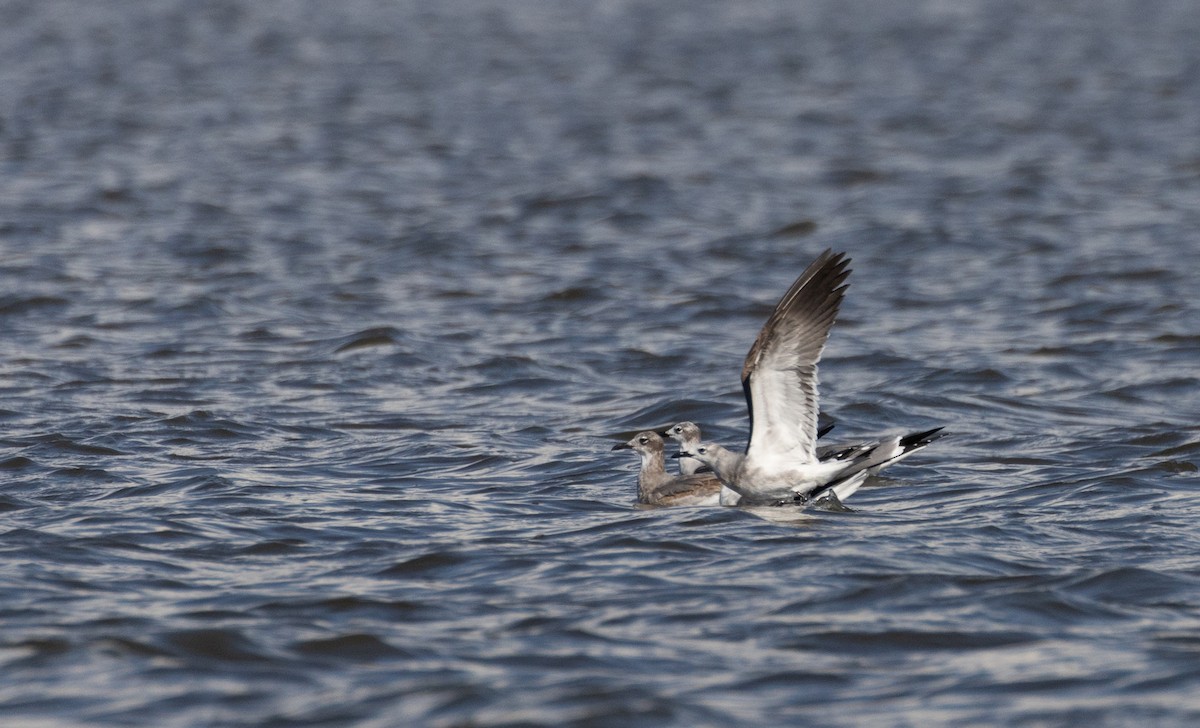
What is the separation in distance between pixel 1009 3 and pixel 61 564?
42482 millimetres

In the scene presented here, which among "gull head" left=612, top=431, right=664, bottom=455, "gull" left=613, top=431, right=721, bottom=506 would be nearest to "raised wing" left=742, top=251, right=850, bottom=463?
"gull" left=613, top=431, right=721, bottom=506

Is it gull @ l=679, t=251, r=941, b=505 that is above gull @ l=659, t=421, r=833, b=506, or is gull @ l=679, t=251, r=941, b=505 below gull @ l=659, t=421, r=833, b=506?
above

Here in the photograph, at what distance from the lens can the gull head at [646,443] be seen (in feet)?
36.8

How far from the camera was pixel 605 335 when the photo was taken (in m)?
15.6

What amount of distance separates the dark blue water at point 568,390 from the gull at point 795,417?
27 centimetres

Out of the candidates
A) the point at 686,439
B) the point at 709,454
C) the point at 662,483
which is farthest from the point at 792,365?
the point at 686,439

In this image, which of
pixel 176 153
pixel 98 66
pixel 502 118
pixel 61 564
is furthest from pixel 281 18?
pixel 61 564

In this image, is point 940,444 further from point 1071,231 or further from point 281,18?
point 281,18

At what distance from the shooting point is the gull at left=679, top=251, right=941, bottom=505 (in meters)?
10.0

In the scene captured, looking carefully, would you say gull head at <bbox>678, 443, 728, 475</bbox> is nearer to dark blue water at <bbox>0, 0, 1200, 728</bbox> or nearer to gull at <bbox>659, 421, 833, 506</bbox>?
gull at <bbox>659, 421, 833, 506</bbox>

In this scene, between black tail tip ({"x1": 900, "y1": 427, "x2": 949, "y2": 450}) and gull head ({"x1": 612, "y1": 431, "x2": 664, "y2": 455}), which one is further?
gull head ({"x1": 612, "y1": 431, "x2": 664, "y2": 455})

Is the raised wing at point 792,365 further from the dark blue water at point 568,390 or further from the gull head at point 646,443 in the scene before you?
the gull head at point 646,443

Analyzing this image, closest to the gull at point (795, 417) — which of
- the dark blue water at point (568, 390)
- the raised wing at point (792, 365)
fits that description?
the raised wing at point (792, 365)

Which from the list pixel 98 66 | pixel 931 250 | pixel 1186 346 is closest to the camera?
pixel 1186 346
